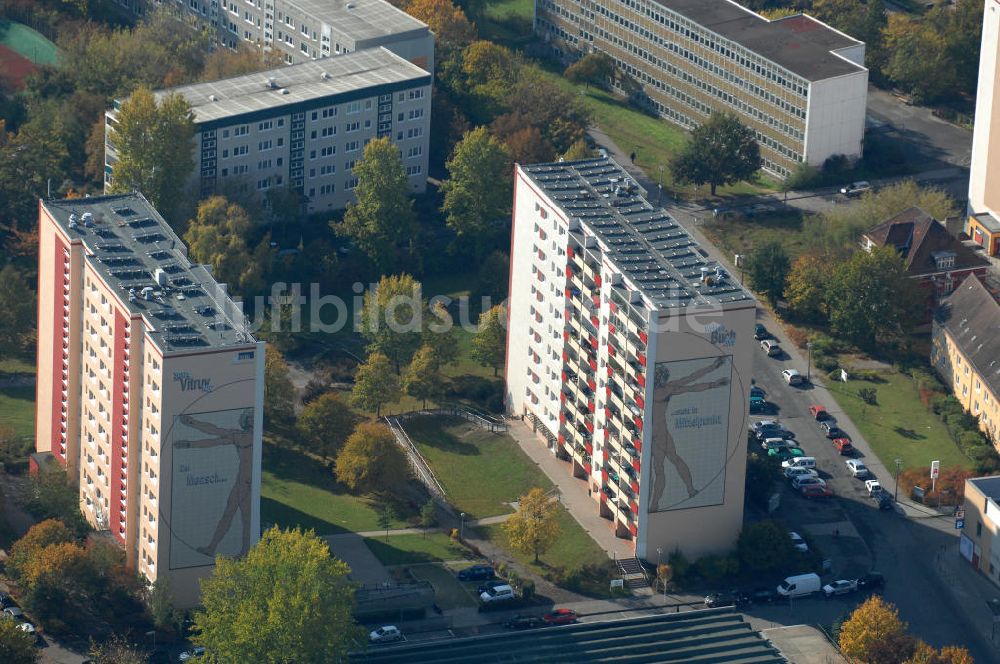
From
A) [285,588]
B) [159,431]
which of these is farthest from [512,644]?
[159,431]

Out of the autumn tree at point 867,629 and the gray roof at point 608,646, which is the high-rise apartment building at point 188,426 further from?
the autumn tree at point 867,629

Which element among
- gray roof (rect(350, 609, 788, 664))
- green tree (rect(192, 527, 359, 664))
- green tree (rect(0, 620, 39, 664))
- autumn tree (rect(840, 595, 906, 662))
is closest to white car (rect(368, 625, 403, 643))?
gray roof (rect(350, 609, 788, 664))

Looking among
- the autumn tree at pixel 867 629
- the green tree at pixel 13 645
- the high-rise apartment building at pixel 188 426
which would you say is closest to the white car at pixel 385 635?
the high-rise apartment building at pixel 188 426

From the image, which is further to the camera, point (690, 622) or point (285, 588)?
point (690, 622)

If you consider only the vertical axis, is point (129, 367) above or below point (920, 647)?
above

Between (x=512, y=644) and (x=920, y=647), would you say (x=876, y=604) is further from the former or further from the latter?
(x=512, y=644)

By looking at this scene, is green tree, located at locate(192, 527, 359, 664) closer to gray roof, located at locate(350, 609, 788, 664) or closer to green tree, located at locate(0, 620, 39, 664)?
gray roof, located at locate(350, 609, 788, 664)
